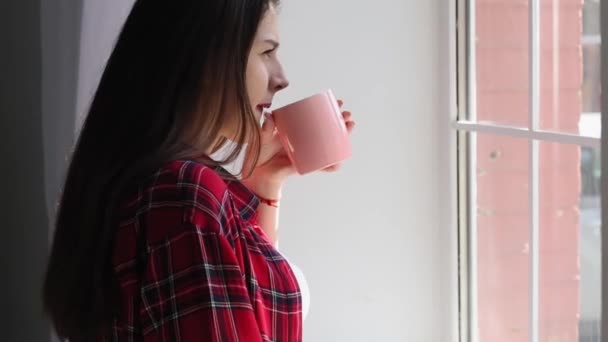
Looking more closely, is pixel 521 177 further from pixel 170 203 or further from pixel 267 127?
Answer: pixel 170 203

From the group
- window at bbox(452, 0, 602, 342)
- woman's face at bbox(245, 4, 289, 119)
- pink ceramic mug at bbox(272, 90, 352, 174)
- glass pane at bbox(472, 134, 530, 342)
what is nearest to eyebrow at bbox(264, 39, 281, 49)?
woman's face at bbox(245, 4, 289, 119)

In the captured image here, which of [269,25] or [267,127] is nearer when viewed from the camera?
[269,25]

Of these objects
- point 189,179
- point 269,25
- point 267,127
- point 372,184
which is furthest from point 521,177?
point 189,179

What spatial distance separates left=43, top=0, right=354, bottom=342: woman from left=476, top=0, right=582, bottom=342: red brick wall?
1.41 ft

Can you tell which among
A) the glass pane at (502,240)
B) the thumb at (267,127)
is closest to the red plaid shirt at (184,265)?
the thumb at (267,127)

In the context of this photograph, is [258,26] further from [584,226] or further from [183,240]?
[584,226]

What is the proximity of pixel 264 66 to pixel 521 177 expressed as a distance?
0.54 m

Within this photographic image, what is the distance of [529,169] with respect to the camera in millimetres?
1260

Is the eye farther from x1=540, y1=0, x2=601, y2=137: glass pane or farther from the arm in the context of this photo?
x1=540, y1=0, x2=601, y2=137: glass pane

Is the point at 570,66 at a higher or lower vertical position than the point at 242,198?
higher

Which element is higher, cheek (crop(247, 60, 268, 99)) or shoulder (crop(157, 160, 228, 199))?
cheek (crop(247, 60, 268, 99))

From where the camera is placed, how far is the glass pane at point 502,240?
1333mm

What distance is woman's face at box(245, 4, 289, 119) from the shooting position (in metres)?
0.96

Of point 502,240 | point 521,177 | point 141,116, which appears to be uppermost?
point 141,116
